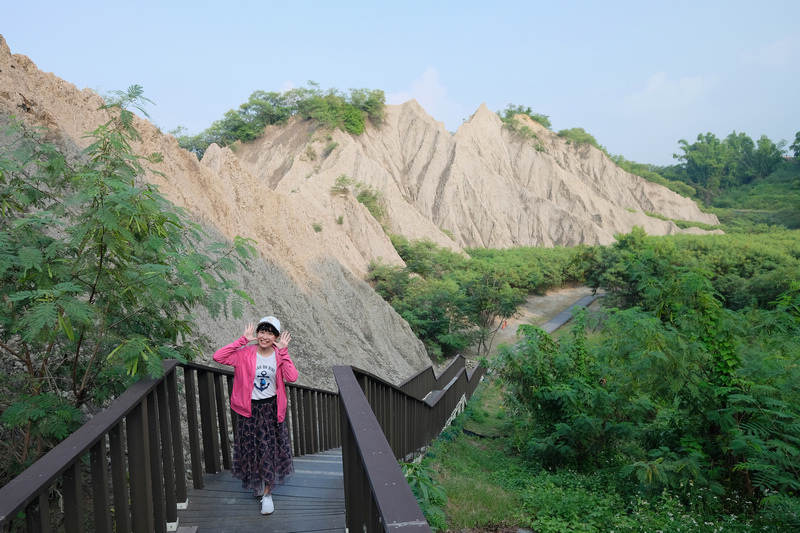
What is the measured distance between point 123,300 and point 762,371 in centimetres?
621

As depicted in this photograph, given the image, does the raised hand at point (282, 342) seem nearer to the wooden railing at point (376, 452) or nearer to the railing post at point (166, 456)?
the wooden railing at point (376, 452)

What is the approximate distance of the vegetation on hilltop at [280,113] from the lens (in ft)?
161

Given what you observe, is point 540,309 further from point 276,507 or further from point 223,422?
point 276,507

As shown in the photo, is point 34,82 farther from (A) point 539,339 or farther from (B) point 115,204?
(A) point 539,339

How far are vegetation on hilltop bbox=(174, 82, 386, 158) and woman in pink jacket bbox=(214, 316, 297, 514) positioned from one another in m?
46.6

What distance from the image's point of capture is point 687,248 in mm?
35062

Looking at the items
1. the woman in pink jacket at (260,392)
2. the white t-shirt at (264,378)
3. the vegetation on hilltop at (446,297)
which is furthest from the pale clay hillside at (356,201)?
the vegetation on hilltop at (446,297)

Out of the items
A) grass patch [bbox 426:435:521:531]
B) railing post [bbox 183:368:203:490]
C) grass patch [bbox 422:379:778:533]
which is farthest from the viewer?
grass patch [bbox 426:435:521:531]

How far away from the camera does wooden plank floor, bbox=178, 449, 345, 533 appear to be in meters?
3.17

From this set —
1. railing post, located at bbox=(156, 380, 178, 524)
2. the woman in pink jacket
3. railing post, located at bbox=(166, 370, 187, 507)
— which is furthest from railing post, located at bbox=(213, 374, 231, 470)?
railing post, located at bbox=(156, 380, 178, 524)

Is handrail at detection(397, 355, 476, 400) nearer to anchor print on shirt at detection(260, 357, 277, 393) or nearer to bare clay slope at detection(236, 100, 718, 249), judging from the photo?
anchor print on shirt at detection(260, 357, 277, 393)

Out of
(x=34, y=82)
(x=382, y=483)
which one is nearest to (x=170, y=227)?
(x=382, y=483)

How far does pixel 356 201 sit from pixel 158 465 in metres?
30.1

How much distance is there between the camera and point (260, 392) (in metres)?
3.81
